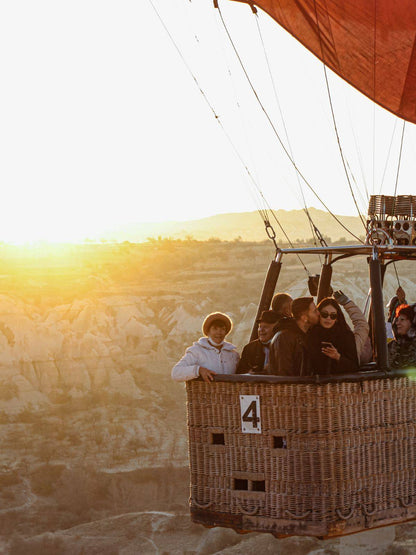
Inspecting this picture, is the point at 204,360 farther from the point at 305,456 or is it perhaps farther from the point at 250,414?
the point at 305,456

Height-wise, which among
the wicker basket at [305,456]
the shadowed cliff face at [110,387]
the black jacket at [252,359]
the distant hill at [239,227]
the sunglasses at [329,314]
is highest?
the distant hill at [239,227]

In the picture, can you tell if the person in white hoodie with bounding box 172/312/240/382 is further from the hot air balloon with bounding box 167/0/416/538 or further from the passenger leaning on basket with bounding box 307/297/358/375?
the passenger leaning on basket with bounding box 307/297/358/375

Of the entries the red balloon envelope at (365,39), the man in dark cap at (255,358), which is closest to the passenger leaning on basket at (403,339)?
the man in dark cap at (255,358)

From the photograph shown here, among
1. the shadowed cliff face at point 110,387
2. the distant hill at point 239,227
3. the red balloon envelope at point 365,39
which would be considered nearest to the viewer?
the red balloon envelope at point 365,39

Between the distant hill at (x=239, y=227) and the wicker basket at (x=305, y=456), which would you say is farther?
the distant hill at (x=239, y=227)

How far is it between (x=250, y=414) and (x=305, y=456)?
475 millimetres

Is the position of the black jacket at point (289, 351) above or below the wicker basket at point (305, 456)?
above

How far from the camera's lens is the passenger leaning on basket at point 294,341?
6.65m

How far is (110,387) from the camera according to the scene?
109ft

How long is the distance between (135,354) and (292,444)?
28.7 m

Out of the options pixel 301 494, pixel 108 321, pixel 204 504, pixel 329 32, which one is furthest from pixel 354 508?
pixel 108 321

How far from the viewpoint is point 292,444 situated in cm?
687

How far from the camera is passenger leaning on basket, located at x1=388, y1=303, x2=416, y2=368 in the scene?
7.36m

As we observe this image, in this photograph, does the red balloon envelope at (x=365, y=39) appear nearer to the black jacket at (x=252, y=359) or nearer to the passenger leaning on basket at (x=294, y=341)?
the black jacket at (x=252, y=359)
